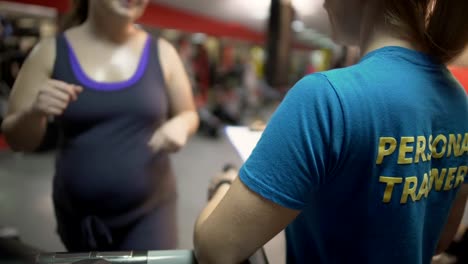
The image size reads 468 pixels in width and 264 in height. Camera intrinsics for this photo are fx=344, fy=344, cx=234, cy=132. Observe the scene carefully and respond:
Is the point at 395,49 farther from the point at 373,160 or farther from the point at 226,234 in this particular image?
the point at 226,234

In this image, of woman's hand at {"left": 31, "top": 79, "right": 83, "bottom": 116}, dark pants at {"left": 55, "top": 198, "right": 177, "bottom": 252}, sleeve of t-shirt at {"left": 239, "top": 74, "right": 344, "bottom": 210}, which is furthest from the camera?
dark pants at {"left": 55, "top": 198, "right": 177, "bottom": 252}

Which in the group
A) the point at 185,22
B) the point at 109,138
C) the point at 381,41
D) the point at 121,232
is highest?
the point at 381,41

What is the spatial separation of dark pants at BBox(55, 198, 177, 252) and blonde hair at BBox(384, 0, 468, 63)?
1.64ft

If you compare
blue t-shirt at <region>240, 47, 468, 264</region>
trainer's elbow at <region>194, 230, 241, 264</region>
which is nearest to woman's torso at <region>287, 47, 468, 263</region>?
blue t-shirt at <region>240, 47, 468, 264</region>

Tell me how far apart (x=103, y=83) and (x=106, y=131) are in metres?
0.08

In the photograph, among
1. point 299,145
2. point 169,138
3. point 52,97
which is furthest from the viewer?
point 169,138

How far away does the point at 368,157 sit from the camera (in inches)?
12.6

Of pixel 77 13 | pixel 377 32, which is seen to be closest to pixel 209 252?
pixel 377 32

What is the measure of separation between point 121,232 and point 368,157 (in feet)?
1.52

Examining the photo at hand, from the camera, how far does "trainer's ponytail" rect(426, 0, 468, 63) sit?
34cm

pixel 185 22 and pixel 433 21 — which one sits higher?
pixel 433 21

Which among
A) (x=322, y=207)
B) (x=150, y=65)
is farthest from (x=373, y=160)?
(x=150, y=65)

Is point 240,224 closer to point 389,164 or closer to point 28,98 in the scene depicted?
point 389,164

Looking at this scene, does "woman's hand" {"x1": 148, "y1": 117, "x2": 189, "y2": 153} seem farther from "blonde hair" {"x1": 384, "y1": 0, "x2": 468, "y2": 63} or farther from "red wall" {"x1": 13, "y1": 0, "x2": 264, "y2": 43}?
"blonde hair" {"x1": 384, "y1": 0, "x2": 468, "y2": 63}
